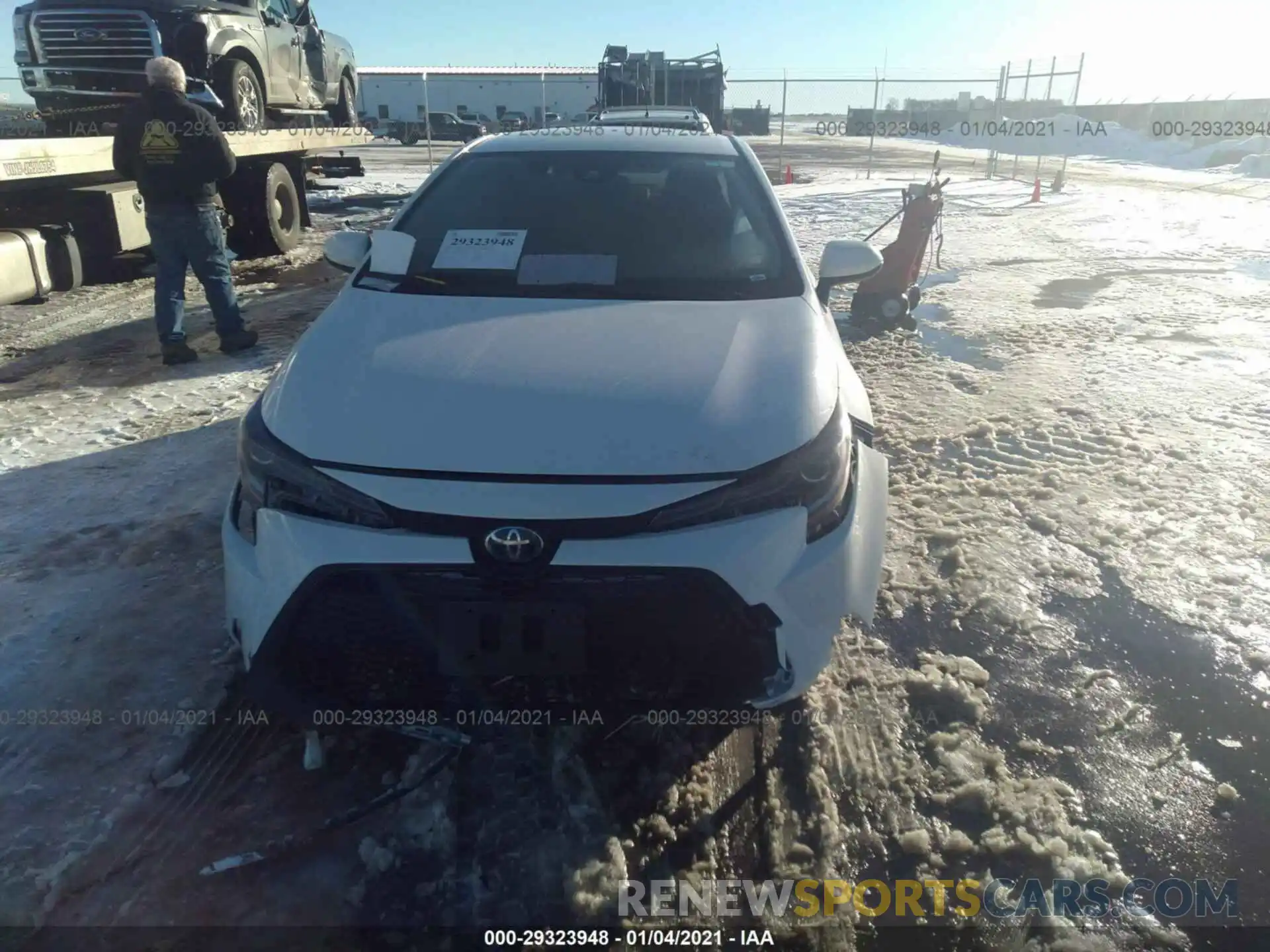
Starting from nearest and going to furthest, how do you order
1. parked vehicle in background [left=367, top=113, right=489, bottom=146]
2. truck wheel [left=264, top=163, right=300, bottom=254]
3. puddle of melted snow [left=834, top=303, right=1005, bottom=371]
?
puddle of melted snow [left=834, top=303, right=1005, bottom=371] → truck wheel [left=264, top=163, right=300, bottom=254] → parked vehicle in background [left=367, top=113, right=489, bottom=146]

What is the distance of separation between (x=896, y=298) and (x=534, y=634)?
5.44 m

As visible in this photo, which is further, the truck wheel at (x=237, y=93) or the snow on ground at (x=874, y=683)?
the truck wheel at (x=237, y=93)

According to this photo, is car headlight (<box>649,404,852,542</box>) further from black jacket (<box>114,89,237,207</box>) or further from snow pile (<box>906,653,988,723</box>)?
black jacket (<box>114,89,237,207</box>)

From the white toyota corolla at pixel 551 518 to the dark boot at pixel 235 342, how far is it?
380cm

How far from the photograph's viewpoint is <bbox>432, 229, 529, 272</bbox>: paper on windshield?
2785mm

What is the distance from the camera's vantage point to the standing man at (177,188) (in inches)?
196

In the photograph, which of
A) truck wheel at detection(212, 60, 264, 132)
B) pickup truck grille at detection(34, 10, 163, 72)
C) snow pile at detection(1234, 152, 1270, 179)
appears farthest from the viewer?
snow pile at detection(1234, 152, 1270, 179)

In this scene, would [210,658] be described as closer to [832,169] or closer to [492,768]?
[492,768]

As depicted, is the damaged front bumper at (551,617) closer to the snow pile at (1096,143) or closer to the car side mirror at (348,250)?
the car side mirror at (348,250)

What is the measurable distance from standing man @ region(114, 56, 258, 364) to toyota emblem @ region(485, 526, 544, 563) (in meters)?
4.64

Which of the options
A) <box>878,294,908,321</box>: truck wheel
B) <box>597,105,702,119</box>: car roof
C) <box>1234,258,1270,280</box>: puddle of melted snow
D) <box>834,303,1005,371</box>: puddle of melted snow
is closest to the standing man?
<box>597,105,702,119</box>: car roof

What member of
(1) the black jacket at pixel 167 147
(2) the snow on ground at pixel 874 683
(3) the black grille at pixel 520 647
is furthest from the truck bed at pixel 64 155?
(3) the black grille at pixel 520 647

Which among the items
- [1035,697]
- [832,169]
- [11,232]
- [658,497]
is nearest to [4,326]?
[11,232]

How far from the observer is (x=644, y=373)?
2.08 meters
